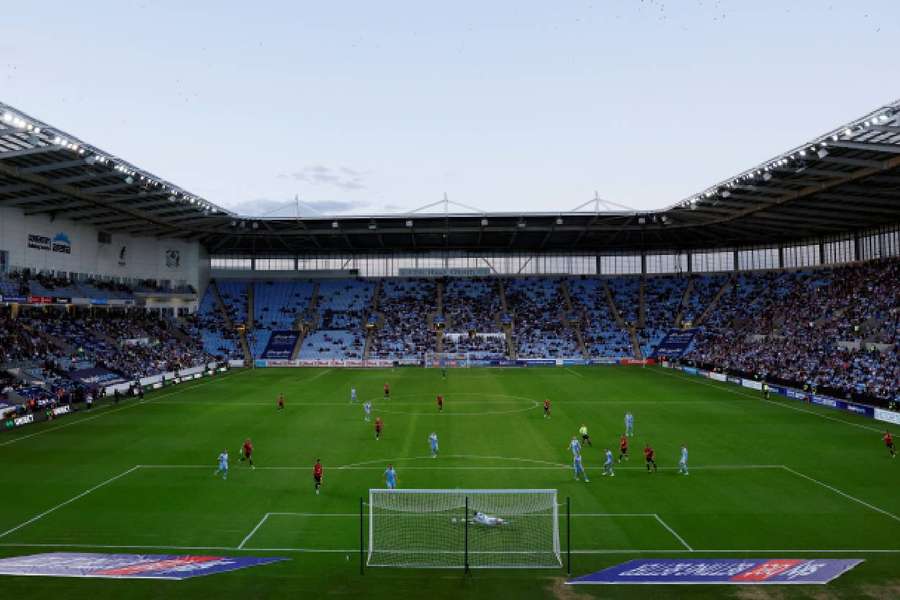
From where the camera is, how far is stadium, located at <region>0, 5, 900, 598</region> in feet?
56.1

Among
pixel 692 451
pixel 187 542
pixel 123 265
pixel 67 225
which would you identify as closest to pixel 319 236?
pixel 123 265

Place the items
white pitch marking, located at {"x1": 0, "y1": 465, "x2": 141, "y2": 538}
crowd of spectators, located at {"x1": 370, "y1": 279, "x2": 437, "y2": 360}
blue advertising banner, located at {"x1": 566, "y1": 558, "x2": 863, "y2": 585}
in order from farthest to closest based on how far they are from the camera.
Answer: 1. crowd of spectators, located at {"x1": 370, "y1": 279, "x2": 437, "y2": 360}
2. white pitch marking, located at {"x1": 0, "y1": 465, "x2": 141, "y2": 538}
3. blue advertising banner, located at {"x1": 566, "y1": 558, "x2": 863, "y2": 585}

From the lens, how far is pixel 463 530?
19.0 metres

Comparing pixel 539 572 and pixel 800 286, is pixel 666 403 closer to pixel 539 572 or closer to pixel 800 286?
pixel 539 572


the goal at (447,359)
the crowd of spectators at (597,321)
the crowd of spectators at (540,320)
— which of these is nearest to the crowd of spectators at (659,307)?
the crowd of spectators at (597,321)

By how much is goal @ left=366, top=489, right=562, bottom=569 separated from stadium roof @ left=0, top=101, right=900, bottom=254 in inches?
1017

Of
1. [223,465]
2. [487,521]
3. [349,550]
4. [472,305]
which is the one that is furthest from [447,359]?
[349,550]

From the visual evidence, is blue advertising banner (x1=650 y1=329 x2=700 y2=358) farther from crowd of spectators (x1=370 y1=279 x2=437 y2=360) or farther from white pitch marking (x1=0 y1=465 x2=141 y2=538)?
white pitch marking (x1=0 y1=465 x2=141 y2=538)

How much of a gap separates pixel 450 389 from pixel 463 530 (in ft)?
109

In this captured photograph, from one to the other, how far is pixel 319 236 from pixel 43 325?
35165 millimetres

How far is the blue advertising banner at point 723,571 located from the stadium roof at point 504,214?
24.1 m

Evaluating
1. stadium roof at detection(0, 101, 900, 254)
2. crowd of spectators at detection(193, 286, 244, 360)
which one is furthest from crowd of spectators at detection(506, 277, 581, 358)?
crowd of spectators at detection(193, 286, 244, 360)

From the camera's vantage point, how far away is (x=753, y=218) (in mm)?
63969

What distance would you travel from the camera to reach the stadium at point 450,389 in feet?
56.1
